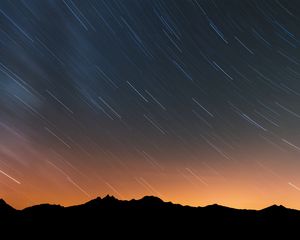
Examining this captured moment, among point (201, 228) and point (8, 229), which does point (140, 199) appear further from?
point (8, 229)

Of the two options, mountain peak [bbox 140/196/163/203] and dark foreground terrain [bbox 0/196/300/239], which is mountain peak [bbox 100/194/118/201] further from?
mountain peak [bbox 140/196/163/203]

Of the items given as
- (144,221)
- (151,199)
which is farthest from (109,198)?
(144,221)

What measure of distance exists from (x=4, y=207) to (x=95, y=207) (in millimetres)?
21460

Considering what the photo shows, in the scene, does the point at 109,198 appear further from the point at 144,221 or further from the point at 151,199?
the point at 144,221

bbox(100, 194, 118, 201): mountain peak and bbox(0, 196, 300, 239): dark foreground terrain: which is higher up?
bbox(100, 194, 118, 201): mountain peak

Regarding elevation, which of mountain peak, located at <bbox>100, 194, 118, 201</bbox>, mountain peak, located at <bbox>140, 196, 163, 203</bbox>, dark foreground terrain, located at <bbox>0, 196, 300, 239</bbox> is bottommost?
dark foreground terrain, located at <bbox>0, 196, 300, 239</bbox>

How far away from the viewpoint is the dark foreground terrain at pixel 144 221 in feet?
251

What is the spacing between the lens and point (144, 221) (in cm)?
8769

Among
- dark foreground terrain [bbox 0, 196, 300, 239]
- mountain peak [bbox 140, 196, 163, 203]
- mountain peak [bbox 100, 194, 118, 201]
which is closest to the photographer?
dark foreground terrain [bbox 0, 196, 300, 239]

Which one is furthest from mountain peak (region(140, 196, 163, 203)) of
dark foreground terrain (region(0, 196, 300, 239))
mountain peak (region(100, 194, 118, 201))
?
mountain peak (region(100, 194, 118, 201))

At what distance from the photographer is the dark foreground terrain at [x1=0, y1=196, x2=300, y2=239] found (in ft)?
251

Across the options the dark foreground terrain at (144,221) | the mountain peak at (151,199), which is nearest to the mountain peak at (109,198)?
the dark foreground terrain at (144,221)

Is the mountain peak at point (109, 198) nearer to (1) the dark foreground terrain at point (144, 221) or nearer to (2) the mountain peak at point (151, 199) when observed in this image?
(1) the dark foreground terrain at point (144, 221)

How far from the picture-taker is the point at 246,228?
7988 centimetres
